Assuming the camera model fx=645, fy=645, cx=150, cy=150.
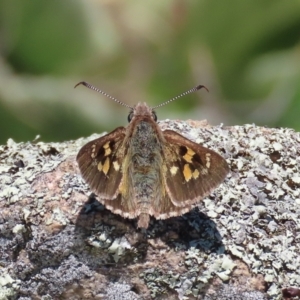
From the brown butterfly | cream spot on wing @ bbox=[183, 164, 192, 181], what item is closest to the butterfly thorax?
the brown butterfly

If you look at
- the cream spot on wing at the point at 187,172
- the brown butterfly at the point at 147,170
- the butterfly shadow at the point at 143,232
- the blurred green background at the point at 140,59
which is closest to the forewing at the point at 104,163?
the brown butterfly at the point at 147,170

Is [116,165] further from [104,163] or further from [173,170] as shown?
[173,170]

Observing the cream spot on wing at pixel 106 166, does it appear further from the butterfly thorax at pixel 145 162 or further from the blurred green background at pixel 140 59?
the blurred green background at pixel 140 59

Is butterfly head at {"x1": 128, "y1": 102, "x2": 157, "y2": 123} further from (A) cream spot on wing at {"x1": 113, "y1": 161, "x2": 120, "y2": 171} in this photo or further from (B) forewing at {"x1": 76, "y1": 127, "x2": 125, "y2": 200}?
(A) cream spot on wing at {"x1": 113, "y1": 161, "x2": 120, "y2": 171}

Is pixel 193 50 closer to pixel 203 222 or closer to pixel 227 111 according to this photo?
pixel 227 111

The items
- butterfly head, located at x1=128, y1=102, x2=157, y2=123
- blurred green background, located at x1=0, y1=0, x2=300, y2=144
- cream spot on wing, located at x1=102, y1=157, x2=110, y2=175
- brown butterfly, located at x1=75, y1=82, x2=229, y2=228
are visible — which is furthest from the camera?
blurred green background, located at x1=0, y1=0, x2=300, y2=144

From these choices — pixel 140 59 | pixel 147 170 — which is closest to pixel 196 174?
pixel 147 170

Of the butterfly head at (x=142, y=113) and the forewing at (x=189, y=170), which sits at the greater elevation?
the butterfly head at (x=142, y=113)
